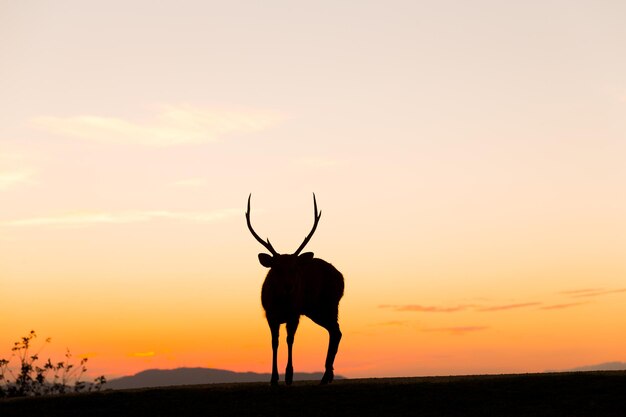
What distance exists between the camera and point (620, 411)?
17969mm

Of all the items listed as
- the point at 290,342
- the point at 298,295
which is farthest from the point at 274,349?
the point at 298,295

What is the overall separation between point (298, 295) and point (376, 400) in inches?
157

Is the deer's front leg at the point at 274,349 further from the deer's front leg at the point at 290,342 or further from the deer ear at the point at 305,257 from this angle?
the deer ear at the point at 305,257

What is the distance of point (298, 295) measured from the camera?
74.5 feet

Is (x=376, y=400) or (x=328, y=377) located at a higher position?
(x=328, y=377)

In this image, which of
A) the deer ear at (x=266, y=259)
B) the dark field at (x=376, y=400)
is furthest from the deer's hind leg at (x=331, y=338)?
the deer ear at (x=266, y=259)

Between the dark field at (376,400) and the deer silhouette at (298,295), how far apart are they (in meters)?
1.23

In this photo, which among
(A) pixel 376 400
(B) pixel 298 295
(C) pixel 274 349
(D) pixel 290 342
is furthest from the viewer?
(B) pixel 298 295

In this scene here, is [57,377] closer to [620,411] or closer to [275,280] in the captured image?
[275,280]

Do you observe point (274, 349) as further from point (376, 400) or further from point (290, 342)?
point (376, 400)

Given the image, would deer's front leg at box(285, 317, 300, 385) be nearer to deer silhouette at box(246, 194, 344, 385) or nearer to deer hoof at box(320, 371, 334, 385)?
deer silhouette at box(246, 194, 344, 385)

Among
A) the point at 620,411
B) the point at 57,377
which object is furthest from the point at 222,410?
the point at 57,377

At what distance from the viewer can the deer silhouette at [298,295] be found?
73.6 feet

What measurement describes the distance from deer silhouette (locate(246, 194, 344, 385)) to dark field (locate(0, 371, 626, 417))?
123 cm
